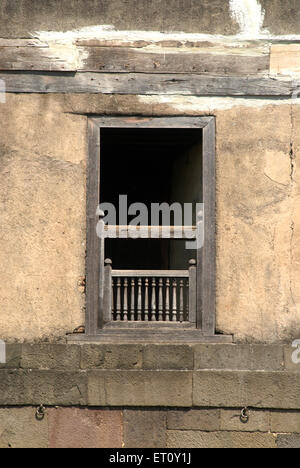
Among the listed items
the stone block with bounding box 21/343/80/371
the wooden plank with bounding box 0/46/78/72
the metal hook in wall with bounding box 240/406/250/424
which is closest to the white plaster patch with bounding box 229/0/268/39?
the wooden plank with bounding box 0/46/78/72

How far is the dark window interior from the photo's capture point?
8406 mm

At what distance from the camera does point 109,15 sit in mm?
6574

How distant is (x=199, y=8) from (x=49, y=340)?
3211 millimetres

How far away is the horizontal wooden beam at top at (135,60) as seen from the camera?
6.54 m

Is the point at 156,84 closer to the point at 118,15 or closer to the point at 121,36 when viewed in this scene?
the point at 121,36

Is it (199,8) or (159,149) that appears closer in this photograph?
(199,8)

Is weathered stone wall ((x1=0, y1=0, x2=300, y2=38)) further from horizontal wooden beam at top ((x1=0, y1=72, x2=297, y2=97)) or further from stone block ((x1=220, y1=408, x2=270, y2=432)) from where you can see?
stone block ((x1=220, y1=408, x2=270, y2=432))

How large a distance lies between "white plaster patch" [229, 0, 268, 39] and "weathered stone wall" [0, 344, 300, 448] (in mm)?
2779

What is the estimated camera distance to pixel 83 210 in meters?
6.51

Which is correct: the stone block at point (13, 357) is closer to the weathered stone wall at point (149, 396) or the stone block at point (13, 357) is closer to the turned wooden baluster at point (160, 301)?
the weathered stone wall at point (149, 396)

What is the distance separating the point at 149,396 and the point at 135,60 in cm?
293

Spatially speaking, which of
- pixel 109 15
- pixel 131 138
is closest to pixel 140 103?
pixel 109 15

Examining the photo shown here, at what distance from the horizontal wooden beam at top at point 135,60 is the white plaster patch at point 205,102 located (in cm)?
24
